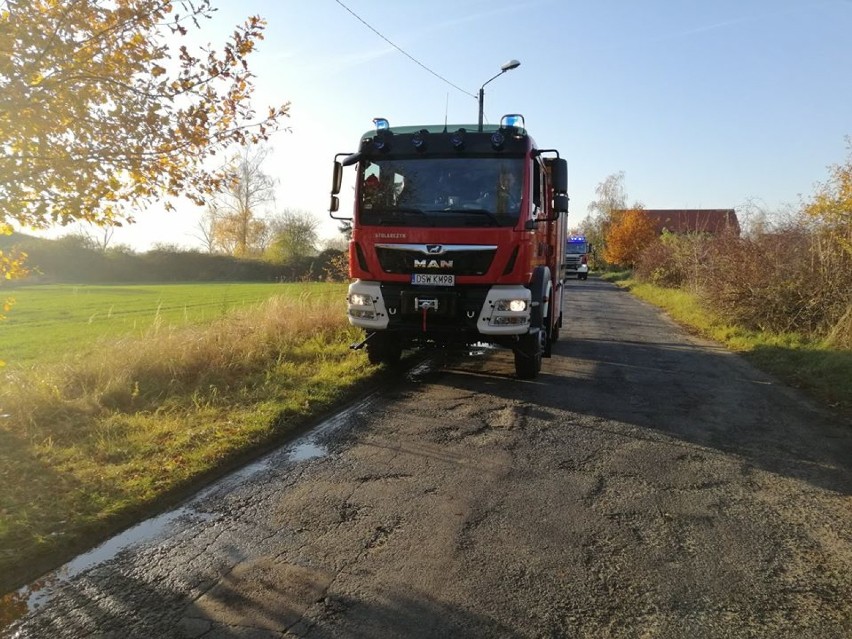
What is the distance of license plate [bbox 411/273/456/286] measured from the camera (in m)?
7.12

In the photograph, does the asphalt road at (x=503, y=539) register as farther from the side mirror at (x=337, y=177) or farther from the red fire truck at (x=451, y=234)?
the side mirror at (x=337, y=177)

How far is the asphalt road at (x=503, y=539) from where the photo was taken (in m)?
2.72

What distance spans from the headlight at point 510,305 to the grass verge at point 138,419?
217 cm

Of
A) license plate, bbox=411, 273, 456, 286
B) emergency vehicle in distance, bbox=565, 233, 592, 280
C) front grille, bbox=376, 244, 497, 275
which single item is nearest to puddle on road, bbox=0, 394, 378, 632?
license plate, bbox=411, 273, 456, 286

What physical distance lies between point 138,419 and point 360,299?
2.98 metres

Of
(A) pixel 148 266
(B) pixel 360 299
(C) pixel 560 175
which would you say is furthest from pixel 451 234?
(A) pixel 148 266

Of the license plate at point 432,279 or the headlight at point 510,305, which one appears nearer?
the headlight at point 510,305

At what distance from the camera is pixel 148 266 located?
59500 millimetres

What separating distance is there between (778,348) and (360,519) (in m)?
10.0

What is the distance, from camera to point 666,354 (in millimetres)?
10781

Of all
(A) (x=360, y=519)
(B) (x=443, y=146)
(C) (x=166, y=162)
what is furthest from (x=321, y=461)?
(B) (x=443, y=146)

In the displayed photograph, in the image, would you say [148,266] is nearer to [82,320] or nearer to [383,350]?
[82,320]

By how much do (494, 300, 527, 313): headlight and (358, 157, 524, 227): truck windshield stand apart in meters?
0.94

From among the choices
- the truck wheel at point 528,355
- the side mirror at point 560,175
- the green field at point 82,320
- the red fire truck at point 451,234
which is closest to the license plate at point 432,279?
the red fire truck at point 451,234
